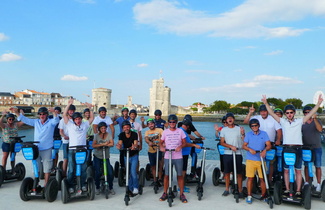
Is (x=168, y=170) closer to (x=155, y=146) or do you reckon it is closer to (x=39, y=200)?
(x=155, y=146)

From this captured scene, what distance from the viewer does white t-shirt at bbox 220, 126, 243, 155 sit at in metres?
5.32

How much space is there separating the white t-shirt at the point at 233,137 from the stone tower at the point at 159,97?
82.2 m

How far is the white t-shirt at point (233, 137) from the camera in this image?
17.4 ft

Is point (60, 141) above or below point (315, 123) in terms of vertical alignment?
below

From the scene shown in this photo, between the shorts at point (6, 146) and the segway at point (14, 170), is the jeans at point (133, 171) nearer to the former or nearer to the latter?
the segway at point (14, 170)

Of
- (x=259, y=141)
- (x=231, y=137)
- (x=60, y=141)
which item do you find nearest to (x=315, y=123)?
(x=259, y=141)

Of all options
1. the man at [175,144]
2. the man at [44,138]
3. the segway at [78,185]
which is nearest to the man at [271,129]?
the man at [175,144]

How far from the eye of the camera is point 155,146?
19.4 feet

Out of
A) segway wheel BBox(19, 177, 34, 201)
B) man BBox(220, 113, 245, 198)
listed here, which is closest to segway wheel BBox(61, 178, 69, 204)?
segway wheel BBox(19, 177, 34, 201)

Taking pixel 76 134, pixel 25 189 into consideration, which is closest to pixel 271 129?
pixel 76 134

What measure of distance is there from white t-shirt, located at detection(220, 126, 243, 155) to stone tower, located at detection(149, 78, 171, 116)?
270 ft

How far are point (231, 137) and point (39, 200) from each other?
4.07m

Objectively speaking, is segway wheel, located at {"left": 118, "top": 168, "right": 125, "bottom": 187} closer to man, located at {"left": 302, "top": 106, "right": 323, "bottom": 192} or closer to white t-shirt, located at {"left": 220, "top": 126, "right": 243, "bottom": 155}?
white t-shirt, located at {"left": 220, "top": 126, "right": 243, "bottom": 155}

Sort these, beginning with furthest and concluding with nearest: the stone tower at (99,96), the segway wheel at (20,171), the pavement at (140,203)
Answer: the stone tower at (99,96) → the segway wheel at (20,171) → the pavement at (140,203)
